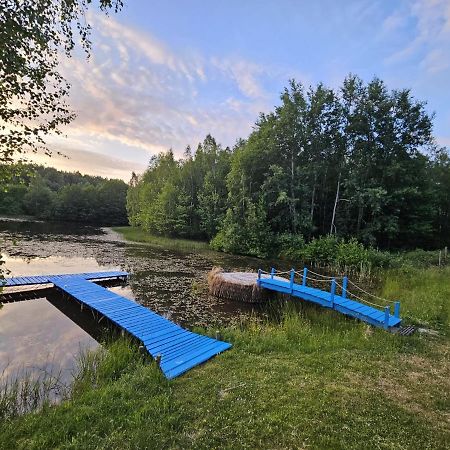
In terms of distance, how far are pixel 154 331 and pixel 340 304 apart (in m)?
5.82

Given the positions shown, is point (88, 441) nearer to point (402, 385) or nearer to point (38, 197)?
point (402, 385)

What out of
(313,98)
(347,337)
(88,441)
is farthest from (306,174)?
(88,441)

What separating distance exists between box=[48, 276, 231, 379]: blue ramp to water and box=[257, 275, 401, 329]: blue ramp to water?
433 cm

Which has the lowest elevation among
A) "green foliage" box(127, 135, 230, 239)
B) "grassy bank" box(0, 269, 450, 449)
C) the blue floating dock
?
the blue floating dock

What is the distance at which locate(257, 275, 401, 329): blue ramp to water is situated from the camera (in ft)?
26.7

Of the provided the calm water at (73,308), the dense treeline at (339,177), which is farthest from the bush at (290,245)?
the calm water at (73,308)

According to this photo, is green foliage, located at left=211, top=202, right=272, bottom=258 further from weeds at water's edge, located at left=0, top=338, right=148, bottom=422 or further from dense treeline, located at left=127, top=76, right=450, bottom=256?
weeds at water's edge, located at left=0, top=338, right=148, bottom=422

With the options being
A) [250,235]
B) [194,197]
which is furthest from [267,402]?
[194,197]

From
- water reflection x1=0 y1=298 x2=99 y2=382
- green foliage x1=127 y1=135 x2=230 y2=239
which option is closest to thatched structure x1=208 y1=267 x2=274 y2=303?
water reflection x1=0 y1=298 x2=99 y2=382

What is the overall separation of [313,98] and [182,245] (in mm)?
19179

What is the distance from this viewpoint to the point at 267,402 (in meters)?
4.30

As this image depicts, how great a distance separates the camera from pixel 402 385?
195 inches

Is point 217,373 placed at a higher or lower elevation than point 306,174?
lower

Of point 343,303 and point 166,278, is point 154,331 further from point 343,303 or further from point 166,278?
point 166,278
